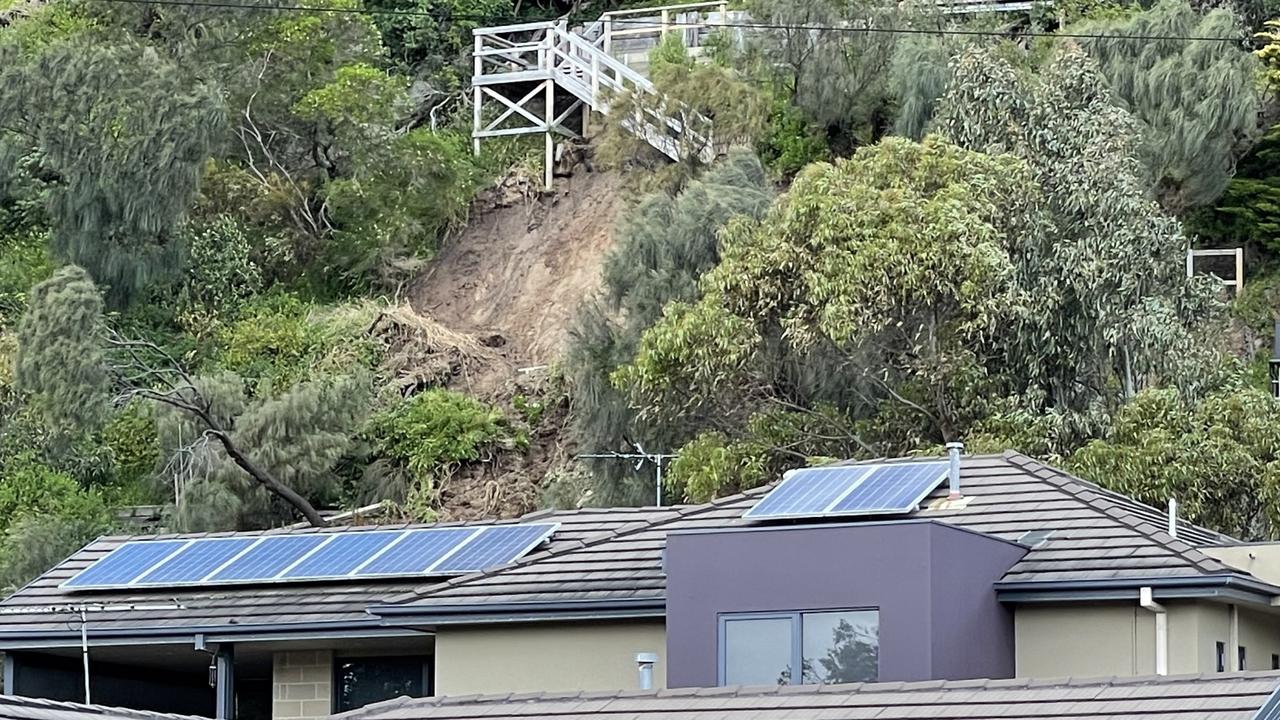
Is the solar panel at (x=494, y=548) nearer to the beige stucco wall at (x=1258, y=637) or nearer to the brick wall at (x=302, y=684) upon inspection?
the brick wall at (x=302, y=684)

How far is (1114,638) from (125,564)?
12.2 metres

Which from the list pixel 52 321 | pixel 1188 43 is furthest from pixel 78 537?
pixel 1188 43

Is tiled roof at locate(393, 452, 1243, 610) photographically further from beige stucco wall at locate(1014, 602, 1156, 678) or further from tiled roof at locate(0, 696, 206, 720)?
tiled roof at locate(0, 696, 206, 720)

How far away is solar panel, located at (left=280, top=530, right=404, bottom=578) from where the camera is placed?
28641 mm

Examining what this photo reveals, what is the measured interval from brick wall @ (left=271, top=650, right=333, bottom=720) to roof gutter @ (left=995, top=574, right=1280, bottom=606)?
8.10 m

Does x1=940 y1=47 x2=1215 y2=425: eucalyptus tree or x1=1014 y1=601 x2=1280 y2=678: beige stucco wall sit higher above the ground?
x1=940 y1=47 x2=1215 y2=425: eucalyptus tree

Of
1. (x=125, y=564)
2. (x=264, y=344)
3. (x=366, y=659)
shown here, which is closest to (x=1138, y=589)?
(x=366, y=659)

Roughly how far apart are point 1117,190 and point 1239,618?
47.5 ft

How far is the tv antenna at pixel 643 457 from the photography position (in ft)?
125

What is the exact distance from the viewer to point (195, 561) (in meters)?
30.0

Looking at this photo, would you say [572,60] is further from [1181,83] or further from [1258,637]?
[1258,637]

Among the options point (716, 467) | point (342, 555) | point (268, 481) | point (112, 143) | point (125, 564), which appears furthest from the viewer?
point (112, 143)

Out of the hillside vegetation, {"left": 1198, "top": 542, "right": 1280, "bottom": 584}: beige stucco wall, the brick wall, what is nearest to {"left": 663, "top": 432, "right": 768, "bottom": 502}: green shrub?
the hillside vegetation

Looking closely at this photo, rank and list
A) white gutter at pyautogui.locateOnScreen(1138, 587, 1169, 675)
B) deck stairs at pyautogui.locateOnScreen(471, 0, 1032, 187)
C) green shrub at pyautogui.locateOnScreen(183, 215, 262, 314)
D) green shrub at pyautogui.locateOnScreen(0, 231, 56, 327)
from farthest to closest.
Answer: deck stairs at pyautogui.locateOnScreen(471, 0, 1032, 187) < green shrub at pyautogui.locateOnScreen(183, 215, 262, 314) < green shrub at pyautogui.locateOnScreen(0, 231, 56, 327) < white gutter at pyautogui.locateOnScreen(1138, 587, 1169, 675)
